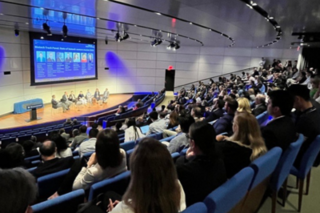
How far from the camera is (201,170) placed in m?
1.68

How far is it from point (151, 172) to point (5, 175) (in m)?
0.72

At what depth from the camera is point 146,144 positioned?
1.34 m

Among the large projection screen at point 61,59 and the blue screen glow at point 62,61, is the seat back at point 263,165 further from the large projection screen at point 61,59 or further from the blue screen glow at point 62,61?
the blue screen glow at point 62,61

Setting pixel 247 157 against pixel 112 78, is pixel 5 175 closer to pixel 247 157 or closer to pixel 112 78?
pixel 247 157

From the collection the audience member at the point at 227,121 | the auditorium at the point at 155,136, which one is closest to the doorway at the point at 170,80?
the auditorium at the point at 155,136

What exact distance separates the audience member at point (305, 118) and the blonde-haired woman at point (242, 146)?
1.03 meters

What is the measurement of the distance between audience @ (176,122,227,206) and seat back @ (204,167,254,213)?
134 millimetres

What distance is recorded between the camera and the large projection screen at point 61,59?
1236 centimetres

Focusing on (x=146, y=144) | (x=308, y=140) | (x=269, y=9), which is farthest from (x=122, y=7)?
(x=146, y=144)

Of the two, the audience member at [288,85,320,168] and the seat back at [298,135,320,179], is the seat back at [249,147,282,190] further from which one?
the audience member at [288,85,320,168]

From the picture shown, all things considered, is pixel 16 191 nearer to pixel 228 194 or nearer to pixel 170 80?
pixel 228 194

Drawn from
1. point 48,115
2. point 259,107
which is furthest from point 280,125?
point 48,115

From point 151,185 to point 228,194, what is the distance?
0.59 m

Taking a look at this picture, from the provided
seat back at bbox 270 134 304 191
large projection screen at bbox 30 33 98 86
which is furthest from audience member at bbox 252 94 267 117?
large projection screen at bbox 30 33 98 86
